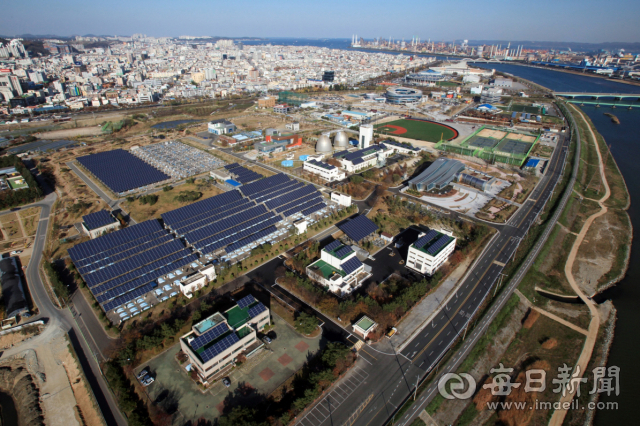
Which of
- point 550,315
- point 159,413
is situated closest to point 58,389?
point 159,413

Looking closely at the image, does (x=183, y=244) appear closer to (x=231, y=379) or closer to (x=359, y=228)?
(x=231, y=379)

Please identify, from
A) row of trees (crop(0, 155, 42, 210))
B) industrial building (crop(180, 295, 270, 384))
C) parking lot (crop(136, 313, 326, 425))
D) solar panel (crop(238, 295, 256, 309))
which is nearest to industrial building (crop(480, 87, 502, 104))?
parking lot (crop(136, 313, 326, 425))

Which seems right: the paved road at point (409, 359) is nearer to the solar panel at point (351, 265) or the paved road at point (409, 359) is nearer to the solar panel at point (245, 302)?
the solar panel at point (351, 265)

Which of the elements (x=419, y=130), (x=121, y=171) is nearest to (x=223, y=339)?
(x=121, y=171)

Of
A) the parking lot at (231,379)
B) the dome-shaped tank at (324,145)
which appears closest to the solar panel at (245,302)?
the parking lot at (231,379)

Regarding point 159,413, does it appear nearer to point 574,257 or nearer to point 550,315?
point 550,315

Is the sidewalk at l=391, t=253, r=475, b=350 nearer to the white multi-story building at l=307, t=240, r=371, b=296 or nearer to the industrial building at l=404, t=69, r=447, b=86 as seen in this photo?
the white multi-story building at l=307, t=240, r=371, b=296
